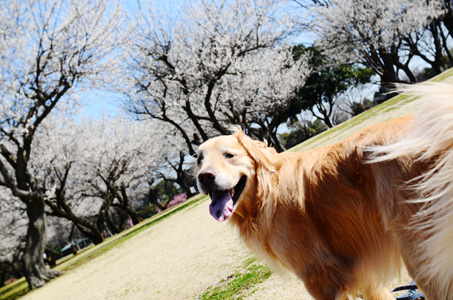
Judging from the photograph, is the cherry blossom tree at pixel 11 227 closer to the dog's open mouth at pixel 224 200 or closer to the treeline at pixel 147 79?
the treeline at pixel 147 79

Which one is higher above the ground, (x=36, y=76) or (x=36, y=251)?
(x=36, y=76)

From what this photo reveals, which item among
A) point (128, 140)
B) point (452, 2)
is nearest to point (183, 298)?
point (128, 140)

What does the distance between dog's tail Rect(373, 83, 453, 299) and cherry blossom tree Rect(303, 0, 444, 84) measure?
20.8 m

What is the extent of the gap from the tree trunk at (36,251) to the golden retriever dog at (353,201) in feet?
39.5

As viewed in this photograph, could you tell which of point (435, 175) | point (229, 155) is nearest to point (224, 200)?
point (229, 155)

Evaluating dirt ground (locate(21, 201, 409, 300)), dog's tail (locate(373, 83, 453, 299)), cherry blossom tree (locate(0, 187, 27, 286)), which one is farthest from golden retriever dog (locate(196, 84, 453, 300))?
cherry blossom tree (locate(0, 187, 27, 286))

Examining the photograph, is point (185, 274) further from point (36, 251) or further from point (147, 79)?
point (147, 79)

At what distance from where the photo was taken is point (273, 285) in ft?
10.7

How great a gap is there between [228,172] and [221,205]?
0.24 m

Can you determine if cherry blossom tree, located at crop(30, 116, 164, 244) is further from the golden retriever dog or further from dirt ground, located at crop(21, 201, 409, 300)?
the golden retriever dog

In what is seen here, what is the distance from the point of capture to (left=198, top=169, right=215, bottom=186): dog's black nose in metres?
2.48

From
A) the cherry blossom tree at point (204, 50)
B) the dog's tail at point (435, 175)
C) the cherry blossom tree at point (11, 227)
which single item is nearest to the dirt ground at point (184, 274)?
the dog's tail at point (435, 175)

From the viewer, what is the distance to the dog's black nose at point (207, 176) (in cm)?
248

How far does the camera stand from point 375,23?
20516 millimetres
